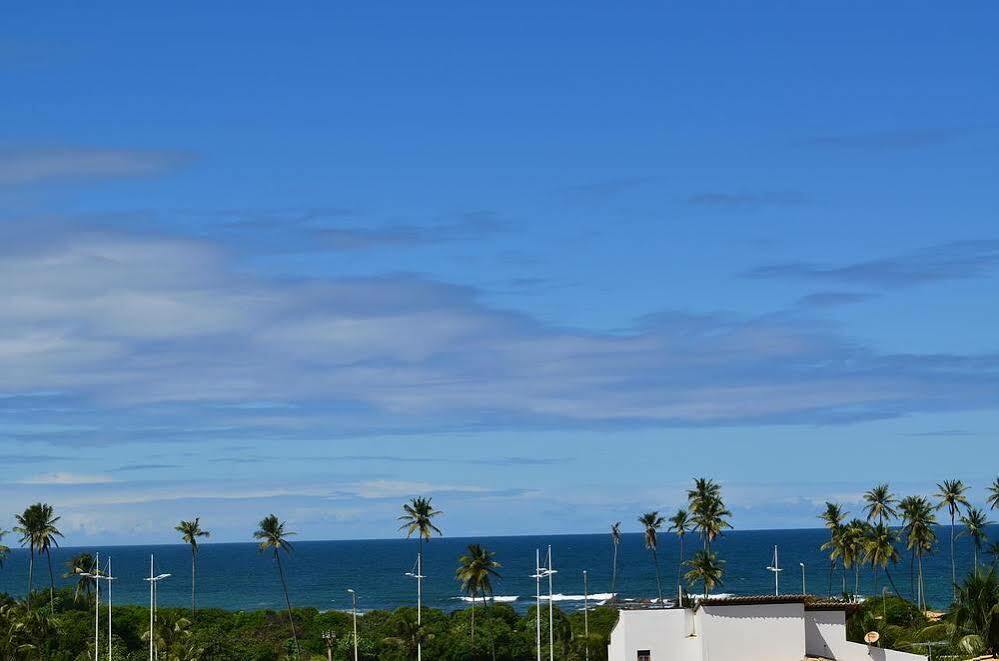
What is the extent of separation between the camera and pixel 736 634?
71.9 metres

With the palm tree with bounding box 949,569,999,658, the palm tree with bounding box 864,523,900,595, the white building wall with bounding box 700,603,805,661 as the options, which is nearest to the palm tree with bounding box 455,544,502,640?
the palm tree with bounding box 864,523,900,595

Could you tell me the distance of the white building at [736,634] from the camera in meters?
71.7

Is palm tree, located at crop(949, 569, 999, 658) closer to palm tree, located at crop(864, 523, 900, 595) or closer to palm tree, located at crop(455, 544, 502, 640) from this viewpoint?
palm tree, located at crop(455, 544, 502, 640)

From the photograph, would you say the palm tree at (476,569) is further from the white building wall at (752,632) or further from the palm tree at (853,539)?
the white building wall at (752,632)

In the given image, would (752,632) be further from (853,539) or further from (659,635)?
(853,539)

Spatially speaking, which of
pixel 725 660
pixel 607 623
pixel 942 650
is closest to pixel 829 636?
pixel 725 660

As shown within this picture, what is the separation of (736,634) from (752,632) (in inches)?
35.1

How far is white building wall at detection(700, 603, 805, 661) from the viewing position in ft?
235

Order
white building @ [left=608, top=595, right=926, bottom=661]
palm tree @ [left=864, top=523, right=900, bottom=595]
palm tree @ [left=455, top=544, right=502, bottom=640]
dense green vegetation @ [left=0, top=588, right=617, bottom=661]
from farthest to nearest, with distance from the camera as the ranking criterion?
1. palm tree @ [left=864, top=523, right=900, bottom=595]
2. palm tree @ [left=455, top=544, right=502, bottom=640]
3. dense green vegetation @ [left=0, top=588, right=617, bottom=661]
4. white building @ [left=608, top=595, right=926, bottom=661]

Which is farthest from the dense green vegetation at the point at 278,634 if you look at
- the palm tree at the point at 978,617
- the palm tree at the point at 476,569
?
the palm tree at the point at 978,617

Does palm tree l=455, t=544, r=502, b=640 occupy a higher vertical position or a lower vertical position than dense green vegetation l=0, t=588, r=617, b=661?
higher

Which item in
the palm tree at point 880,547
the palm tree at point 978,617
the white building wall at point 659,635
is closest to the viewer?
the palm tree at point 978,617

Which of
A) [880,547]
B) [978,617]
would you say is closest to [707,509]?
[880,547]

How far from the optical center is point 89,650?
502 ft
